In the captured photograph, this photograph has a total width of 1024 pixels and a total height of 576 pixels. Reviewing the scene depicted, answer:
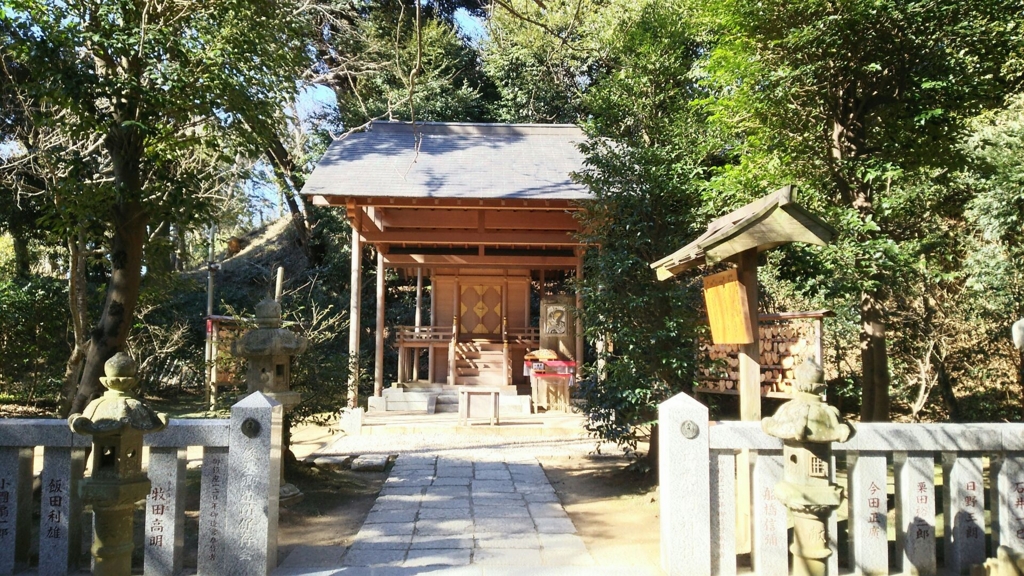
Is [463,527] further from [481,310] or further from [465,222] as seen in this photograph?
[481,310]

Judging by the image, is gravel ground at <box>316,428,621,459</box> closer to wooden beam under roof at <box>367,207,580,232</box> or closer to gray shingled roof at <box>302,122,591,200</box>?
gray shingled roof at <box>302,122,591,200</box>

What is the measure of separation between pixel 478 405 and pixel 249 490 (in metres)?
6.56

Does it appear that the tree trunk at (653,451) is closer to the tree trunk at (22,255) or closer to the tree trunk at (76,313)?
the tree trunk at (76,313)

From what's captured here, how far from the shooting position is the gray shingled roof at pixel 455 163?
10.4 meters

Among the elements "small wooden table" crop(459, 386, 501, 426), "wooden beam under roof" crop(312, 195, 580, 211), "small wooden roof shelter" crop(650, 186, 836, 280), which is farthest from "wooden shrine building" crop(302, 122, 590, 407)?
"small wooden roof shelter" crop(650, 186, 836, 280)

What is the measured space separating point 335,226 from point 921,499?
52.5ft

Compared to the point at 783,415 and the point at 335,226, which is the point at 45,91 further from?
the point at 335,226

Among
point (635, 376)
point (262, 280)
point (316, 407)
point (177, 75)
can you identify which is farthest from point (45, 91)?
point (262, 280)

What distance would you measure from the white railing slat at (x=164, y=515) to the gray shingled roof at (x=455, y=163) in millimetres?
5651

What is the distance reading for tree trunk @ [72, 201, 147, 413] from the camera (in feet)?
18.1

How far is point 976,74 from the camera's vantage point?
19.7ft

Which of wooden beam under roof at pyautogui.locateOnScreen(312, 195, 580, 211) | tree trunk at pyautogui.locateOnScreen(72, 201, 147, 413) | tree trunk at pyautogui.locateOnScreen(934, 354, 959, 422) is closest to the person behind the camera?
tree trunk at pyautogui.locateOnScreen(72, 201, 147, 413)

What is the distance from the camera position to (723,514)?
13.3ft

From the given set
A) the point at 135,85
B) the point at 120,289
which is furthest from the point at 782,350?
the point at 135,85
